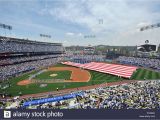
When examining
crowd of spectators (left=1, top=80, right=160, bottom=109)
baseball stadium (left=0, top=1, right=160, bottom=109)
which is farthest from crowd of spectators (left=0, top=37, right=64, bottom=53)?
crowd of spectators (left=1, top=80, right=160, bottom=109)

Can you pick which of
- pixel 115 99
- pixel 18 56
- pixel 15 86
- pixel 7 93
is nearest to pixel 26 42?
pixel 18 56

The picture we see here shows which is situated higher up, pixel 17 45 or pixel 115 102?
pixel 17 45

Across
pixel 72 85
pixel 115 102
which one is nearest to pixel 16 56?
pixel 72 85

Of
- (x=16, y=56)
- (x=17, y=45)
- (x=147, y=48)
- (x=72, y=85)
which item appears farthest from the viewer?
(x=147, y=48)

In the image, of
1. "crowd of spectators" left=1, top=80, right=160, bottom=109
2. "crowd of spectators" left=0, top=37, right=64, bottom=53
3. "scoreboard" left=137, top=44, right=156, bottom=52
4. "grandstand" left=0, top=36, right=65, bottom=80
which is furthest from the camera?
"scoreboard" left=137, top=44, right=156, bottom=52

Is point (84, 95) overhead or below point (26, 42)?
below

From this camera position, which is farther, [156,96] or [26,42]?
[26,42]

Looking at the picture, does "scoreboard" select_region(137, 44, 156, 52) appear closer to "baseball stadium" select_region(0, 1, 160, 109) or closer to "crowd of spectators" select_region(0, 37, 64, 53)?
"baseball stadium" select_region(0, 1, 160, 109)

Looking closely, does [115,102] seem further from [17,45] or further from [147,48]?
[147,48]

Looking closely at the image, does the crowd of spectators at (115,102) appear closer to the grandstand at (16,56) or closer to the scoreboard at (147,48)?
the grandstand at (16,56)

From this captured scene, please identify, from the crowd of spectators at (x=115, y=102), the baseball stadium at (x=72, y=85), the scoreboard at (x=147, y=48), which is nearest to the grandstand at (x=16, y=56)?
the baseball stadium at (x=72, y=85)

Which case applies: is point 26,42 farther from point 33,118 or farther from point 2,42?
point 33,118
